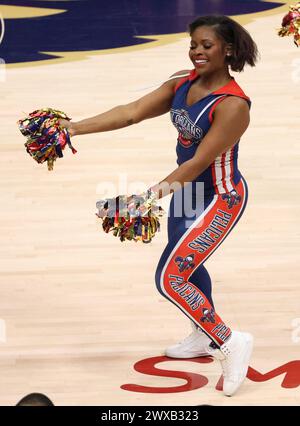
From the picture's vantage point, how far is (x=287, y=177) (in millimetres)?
8055

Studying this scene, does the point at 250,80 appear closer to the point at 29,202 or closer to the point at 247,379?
the point at 29,202

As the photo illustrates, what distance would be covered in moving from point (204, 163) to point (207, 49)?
0.52 meters

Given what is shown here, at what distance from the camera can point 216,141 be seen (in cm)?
478

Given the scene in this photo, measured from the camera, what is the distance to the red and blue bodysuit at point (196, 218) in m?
5.04

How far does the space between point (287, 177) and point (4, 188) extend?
2.12m

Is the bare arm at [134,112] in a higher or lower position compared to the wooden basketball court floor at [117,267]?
higher

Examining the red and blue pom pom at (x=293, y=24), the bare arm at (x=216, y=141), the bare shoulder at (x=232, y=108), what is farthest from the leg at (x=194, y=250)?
the red and blue pom pom at (x=293, y=24)

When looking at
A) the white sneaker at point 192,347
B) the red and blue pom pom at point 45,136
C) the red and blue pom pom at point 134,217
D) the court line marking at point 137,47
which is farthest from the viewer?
the court line marking at point 137,47

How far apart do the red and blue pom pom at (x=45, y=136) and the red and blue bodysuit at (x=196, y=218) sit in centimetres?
54

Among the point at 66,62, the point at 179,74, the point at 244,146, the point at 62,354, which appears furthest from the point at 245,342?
the point at 66,62

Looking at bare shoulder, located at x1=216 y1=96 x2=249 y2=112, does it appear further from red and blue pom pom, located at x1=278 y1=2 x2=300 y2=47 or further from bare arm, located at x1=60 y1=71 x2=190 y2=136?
red and blue pom pom, located at x1=278 y1=2 x2=300 y2=47

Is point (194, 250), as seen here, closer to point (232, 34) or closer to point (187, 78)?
point (187, 78)

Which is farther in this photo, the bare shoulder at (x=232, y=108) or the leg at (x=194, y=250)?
the leg at (x=194, y=250)

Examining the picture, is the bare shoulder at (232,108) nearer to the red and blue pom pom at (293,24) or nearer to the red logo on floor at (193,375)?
the red and blue pom pom at (293,24)
